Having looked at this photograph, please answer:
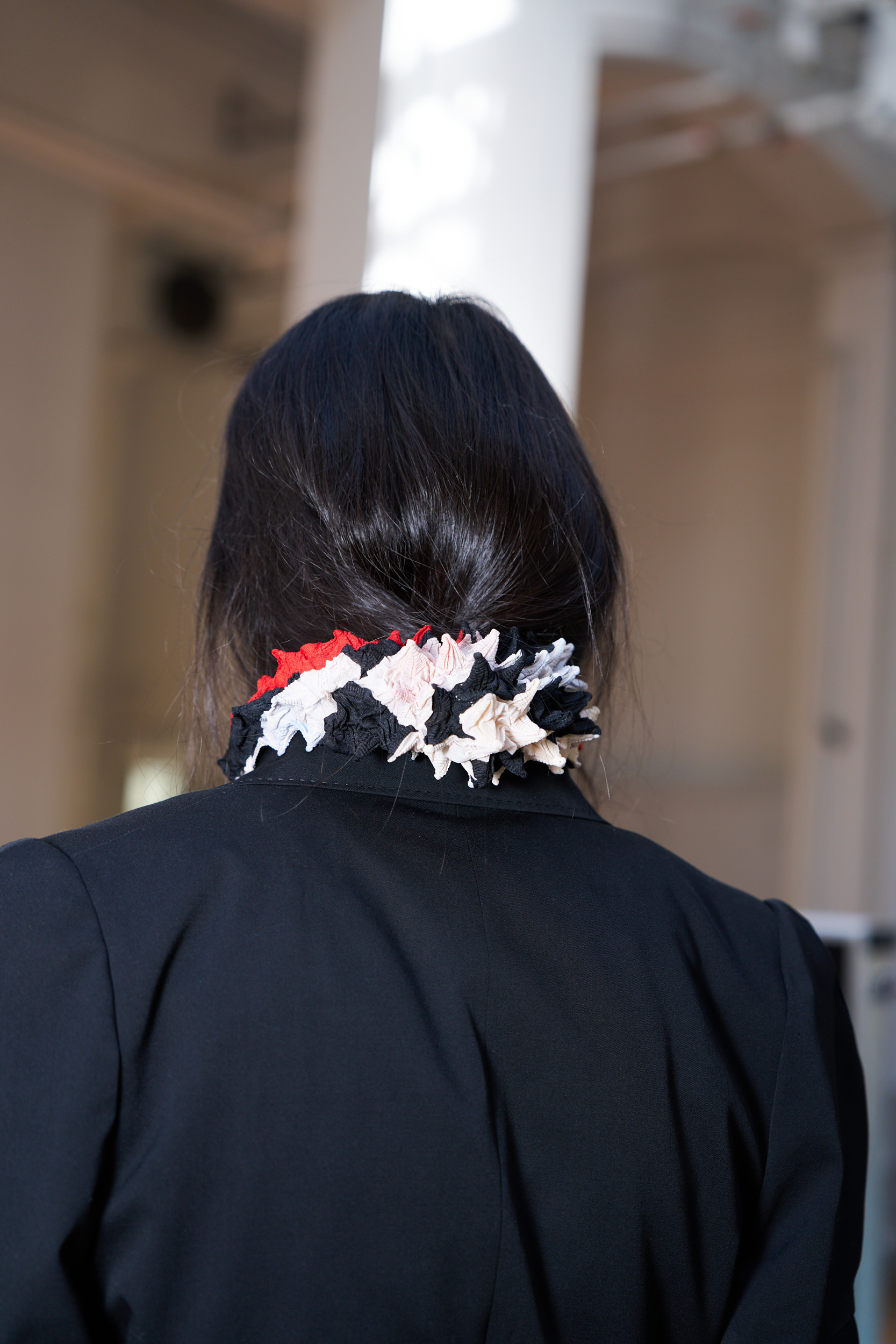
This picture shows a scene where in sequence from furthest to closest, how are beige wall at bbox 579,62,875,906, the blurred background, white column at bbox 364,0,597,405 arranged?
1. beige wall at bbox 579,62,875,906
2. the blurred background
3. white column at bbox 364,0,597,405

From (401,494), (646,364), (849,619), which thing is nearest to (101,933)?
(401,494)

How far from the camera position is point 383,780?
2.71ft

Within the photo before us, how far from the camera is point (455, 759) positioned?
84 cm

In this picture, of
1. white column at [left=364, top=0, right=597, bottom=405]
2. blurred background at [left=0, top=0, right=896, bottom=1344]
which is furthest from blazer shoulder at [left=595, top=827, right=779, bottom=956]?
blurred background at [left=0, top=0, right=896, bottom=1344]

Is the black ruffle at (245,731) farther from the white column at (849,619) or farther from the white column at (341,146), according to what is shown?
the white column at (849,619)

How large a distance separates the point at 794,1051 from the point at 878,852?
3.65 metres

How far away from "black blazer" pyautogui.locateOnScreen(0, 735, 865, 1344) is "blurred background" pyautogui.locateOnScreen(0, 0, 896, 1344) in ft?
6.72

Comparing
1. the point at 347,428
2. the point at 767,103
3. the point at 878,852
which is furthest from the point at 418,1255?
the point at 878,852

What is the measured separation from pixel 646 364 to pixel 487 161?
116 inches

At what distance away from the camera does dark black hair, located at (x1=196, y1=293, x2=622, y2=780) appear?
815 mm

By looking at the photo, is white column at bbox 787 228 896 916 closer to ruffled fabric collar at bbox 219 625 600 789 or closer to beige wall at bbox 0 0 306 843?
beige wall at bbox 0 0 306 843

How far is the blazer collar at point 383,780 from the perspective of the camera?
815mm

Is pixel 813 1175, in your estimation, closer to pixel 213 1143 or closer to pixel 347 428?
pixel 213 1143

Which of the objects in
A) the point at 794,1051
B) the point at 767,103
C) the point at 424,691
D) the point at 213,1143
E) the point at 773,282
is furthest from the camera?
the point at 773,282
